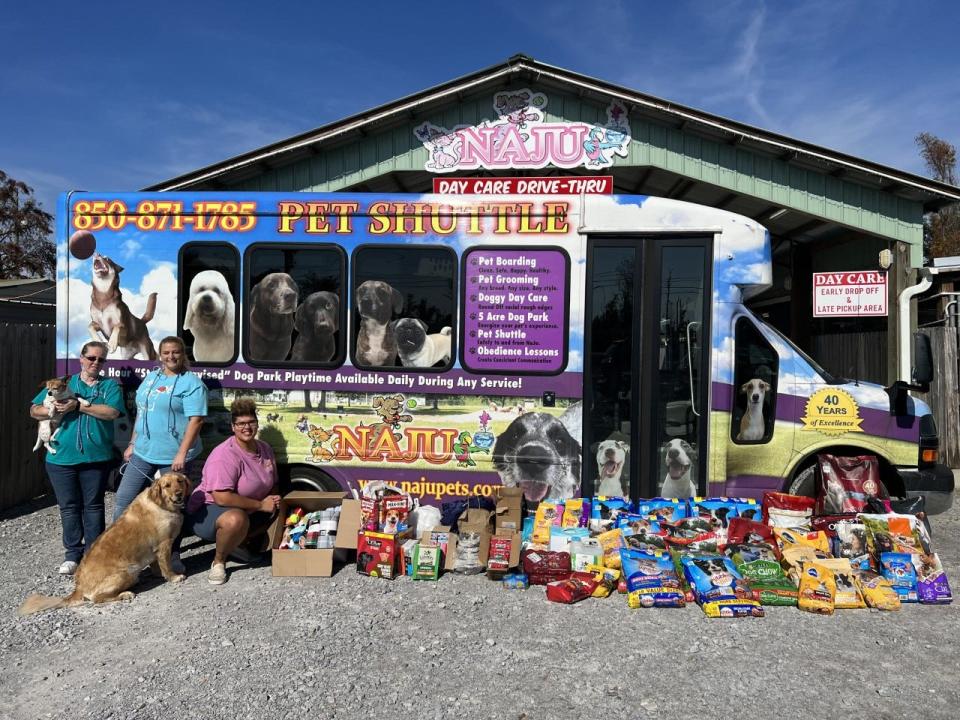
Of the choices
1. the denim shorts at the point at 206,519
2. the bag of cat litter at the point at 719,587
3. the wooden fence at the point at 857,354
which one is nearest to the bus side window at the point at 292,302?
the denim shorts at the point at 206,519

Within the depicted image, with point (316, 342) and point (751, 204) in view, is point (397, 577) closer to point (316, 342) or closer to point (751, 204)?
point (316, 342)

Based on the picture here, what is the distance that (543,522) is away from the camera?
16.2 feet

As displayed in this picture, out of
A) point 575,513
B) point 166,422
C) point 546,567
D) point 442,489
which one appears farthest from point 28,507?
point 575,513

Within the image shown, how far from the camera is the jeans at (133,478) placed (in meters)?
4.89

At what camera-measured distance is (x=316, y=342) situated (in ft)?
17.5

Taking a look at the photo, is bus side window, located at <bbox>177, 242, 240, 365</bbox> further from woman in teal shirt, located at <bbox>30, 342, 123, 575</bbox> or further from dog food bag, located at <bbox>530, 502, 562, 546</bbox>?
dog food bag, located at <bbox>530, 502, 562, 546</bbox>

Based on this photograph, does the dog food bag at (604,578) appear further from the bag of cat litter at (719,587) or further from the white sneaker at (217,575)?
the white sneaker at (217,575)

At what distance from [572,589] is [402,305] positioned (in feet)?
8.42

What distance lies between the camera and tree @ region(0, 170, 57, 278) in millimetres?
29266

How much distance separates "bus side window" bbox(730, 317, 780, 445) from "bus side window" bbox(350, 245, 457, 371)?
2386mm

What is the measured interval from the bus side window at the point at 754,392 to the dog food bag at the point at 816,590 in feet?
3.75

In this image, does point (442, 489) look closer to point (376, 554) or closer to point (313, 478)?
point (376, 554)

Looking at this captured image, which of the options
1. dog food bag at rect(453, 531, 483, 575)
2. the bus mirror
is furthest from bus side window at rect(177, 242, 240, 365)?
the bus mirror

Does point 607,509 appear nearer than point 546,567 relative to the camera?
No
